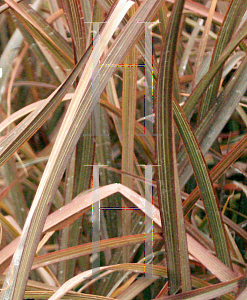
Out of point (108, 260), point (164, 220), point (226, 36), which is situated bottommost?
point (108, 260)

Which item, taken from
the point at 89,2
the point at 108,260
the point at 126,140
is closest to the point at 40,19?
the point at 89,2

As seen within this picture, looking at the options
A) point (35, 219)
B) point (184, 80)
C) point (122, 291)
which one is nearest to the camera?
point (35, 219)

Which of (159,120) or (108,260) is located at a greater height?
(159,120)

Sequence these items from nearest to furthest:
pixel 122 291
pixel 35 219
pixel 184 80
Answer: pixel 35 219 < pixel 122 291 < pixel 184 80

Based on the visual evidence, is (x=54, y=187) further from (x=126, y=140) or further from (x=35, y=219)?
(x=126, y=140)

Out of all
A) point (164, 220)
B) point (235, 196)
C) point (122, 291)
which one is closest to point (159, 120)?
point (164, 220)

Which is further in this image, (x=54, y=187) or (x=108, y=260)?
(x=108, y=260)
